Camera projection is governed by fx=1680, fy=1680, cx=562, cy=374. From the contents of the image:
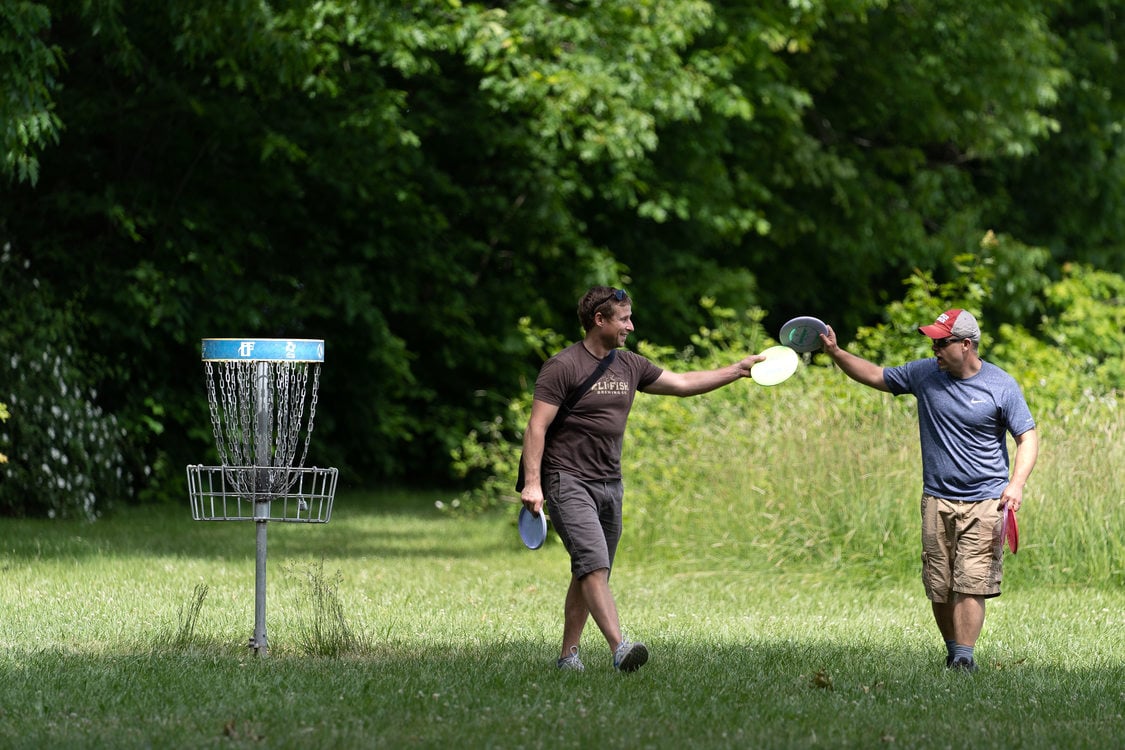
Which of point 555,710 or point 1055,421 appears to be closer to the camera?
point 555,710

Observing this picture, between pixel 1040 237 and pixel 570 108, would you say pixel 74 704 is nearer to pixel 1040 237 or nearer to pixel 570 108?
pixel 570 108

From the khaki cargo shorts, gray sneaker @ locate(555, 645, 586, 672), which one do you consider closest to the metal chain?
gray sneaker @ locate(555, 645, 586, 672)

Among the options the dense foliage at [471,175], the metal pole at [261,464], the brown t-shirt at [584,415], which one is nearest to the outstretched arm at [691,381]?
the brown t-shirt at [584,415]

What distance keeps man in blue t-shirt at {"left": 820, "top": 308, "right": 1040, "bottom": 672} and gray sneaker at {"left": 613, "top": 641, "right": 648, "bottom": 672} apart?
1.51 m

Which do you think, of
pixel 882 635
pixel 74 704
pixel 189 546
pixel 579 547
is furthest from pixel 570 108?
pixel 74 704

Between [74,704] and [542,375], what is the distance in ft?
7.96

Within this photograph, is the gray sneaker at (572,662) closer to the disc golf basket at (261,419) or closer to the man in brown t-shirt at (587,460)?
the man in brown t-shirt at (587,460)

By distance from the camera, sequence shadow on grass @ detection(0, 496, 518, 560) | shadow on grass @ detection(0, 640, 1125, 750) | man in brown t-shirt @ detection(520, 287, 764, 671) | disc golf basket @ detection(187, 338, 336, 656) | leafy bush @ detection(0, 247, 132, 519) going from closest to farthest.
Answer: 1. shadow on grass @ detection(0, 640, 1125, 750)
2. man in brown t-shirt @ detection(520, 287, 764, 671)
3. disc golf basket @ detection(187, 338, 336, 656)
4. shadow on grass @ detection(0, 496, 518, 560)
5. leafy bush @ detection(0, 247, 132, 519)

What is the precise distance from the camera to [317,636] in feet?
26.5

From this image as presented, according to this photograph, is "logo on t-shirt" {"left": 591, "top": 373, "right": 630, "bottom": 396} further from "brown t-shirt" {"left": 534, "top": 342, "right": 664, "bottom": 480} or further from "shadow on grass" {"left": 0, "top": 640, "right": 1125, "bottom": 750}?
"shadow on grass" {"left": 0, "top": 640, "right": 1125, "bottom": 750}

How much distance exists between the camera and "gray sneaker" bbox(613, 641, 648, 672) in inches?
286

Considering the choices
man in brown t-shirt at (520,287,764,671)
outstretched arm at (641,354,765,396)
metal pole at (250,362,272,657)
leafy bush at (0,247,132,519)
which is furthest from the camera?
leafy bush at (0,247,132,519)

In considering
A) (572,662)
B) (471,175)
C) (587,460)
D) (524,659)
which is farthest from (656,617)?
(471,175)

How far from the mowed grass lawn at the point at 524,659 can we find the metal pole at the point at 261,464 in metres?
0.13
